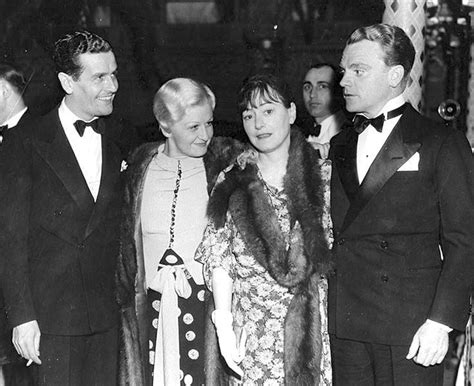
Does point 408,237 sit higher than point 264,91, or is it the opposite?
point 264,91

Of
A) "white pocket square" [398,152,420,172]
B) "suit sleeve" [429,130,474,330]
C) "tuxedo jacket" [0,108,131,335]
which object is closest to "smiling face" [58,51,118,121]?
"tuxedo jacket" [0,108,131,335]

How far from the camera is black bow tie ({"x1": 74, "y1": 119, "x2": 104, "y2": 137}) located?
10.2ft

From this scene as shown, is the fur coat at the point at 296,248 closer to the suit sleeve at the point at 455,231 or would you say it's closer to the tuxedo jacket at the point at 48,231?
the suit sleeve at the point at 455,231

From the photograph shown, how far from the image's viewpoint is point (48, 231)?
119 inches

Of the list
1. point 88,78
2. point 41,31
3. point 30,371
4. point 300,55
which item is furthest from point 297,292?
point 300,55

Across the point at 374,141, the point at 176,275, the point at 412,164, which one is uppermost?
the point at 374,141

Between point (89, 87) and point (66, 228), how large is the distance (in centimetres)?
61

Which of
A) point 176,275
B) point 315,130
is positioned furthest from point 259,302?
point 315,130

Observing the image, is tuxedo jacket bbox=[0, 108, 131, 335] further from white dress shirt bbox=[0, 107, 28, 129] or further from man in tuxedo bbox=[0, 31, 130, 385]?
white dress shirt bbox=[0, 107, 28, 129]

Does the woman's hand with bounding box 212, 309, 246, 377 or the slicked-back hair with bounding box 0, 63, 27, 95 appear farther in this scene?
the slicked-back hair with bounding box 0, 63, 27, 95

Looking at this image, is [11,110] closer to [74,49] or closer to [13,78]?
[13,78]

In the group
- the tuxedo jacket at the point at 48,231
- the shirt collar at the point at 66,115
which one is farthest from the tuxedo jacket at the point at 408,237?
the shirt collar at the point at 66,115

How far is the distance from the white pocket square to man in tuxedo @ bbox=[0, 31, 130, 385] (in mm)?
1247

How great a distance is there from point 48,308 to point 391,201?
145 centimetres
